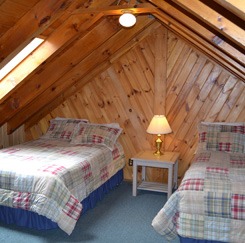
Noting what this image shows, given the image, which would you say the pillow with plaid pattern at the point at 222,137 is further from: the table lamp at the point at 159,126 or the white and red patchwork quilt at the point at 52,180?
the white and red patchwork quilt at the point at 52,180

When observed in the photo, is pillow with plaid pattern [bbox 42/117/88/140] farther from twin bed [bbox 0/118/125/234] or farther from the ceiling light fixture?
the ceiling light fixture

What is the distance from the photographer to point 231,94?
3.67 metres

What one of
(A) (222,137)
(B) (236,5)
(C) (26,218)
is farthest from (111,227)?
(B) (236,5)

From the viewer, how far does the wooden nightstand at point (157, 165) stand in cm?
346

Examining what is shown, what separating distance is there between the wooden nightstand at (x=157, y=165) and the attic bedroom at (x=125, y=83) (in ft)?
0.69

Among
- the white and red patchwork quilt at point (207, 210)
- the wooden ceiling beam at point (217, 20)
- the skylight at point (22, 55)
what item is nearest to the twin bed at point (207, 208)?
the white and red patchwork quilt at point (207, 210)

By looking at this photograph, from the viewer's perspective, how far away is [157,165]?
3.50 metres

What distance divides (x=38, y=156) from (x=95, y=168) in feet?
2.12

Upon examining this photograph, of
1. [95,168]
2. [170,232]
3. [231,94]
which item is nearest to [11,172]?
[95,168]

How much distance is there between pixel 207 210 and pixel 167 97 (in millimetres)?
1991

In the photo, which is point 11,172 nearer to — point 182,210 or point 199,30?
point 182,210

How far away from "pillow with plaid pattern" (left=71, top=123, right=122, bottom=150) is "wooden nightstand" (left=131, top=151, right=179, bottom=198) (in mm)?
426

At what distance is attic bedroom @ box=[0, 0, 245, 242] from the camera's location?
2951 mm

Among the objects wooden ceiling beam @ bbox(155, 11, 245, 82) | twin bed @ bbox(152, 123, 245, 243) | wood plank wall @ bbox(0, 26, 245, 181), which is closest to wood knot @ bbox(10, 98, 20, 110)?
wood plank wall @ bbox(0, 26, 245, 181)
